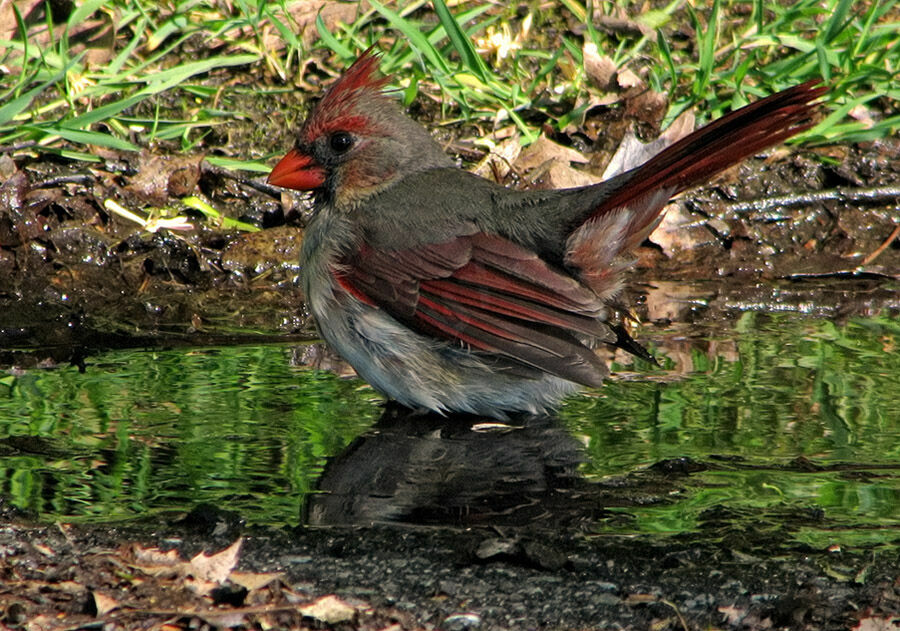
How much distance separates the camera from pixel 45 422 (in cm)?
415

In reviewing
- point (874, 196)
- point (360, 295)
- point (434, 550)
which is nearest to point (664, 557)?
point (434, 550)

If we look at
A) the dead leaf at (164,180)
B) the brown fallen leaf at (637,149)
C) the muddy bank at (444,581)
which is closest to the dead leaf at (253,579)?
the muddy bank at (444,581)

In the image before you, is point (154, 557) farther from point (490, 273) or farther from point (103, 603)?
point (490, 273)

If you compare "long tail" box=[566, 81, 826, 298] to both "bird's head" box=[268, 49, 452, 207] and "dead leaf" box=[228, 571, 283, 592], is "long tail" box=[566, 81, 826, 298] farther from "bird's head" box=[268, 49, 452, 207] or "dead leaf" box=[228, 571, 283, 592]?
"dead leaf" box=[228, 571, 283, 592]

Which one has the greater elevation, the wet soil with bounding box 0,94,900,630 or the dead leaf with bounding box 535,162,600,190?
the dead leaf with bounding box 535,162,600,190

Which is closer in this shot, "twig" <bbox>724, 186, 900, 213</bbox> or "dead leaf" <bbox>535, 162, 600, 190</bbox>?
"dead leaf" <bbox>535, 162, 600, 190</bbox>

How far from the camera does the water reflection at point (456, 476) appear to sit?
350 cm

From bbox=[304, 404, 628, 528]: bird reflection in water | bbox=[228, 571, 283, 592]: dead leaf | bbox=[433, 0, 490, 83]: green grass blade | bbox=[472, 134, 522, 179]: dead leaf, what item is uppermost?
bbox=[433, 0, 490, 83]: green grass blade

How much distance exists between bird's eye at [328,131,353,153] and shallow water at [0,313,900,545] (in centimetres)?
80

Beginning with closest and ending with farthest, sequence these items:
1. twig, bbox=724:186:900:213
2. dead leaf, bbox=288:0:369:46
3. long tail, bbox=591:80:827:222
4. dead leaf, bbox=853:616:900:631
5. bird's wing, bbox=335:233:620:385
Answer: dead leaf, bbox=853:616:900:631, long tail, bbox=591:80:827:222, bird's wing, bbox=335:233:620:385, twig, bbox=724:186:900:213, dead leaf, bbox=288:0:369:46

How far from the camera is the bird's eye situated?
5039mm

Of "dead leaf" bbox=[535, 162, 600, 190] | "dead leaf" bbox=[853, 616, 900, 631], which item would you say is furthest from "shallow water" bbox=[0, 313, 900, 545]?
"dead leaf" bbox=[535, 162, 600, 190]

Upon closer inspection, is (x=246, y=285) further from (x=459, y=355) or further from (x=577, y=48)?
(x=577, y=48)

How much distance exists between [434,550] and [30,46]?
4.32m
